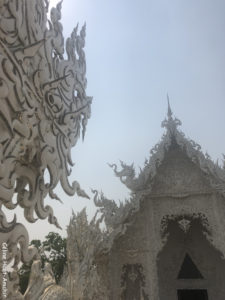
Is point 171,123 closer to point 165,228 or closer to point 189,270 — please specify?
point 165,228

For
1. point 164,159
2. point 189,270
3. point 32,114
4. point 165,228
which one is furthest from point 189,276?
point 32,114

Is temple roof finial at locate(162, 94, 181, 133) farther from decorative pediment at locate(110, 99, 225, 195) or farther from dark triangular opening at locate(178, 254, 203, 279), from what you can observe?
dark triangular opening at locate(178, 254, 203, 279)

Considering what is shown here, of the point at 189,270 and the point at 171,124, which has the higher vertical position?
the point at 171,124

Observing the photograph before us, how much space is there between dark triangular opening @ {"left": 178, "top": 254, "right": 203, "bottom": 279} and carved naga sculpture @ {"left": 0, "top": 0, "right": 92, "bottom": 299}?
5.57m

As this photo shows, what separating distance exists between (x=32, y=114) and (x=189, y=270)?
21.6ft

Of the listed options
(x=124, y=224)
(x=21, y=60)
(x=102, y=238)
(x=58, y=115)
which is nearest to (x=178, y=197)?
(x=124, y=224)

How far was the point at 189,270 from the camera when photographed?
752 cm

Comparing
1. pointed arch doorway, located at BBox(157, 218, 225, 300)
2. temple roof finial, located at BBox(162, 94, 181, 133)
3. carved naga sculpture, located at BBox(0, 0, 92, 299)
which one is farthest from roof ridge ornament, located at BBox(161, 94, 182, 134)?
carved naga sculpture, located at BBox(0, 0, 92, 299)

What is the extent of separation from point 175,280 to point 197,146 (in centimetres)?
338

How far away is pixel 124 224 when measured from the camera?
628 centimetres

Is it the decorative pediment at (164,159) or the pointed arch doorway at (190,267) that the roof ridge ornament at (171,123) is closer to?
the decorative pediment at (164,159)

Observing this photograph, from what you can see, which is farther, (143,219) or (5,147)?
(143,219)

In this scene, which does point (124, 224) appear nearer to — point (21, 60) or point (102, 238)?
point (102, 238)

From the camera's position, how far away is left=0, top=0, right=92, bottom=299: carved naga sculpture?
202cm
